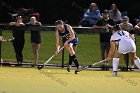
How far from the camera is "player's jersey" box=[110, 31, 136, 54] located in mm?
16109

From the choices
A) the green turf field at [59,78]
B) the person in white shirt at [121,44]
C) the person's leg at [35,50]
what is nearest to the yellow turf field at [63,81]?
the green turf field at [59,78]

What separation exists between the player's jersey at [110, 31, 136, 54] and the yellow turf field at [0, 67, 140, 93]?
2.66 feet

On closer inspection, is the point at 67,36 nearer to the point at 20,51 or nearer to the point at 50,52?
the point at 20,51

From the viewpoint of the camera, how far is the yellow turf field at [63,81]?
1280 centimetres

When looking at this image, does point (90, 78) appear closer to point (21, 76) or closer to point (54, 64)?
point (21, 76)

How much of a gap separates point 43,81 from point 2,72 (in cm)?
265

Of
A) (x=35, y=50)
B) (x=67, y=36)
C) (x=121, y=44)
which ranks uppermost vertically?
(x=67, y=36)

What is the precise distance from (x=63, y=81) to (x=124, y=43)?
2.57m

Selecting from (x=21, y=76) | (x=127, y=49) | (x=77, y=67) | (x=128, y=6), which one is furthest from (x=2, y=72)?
(x=128, y=6)

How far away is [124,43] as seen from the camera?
16156mm

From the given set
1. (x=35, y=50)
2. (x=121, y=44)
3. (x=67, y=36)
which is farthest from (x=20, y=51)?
(x=121, y=44)

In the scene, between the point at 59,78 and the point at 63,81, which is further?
the point at 59,78

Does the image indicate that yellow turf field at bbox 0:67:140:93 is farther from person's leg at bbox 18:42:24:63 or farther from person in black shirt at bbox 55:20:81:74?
person's leg at bbox 18:42:24:63

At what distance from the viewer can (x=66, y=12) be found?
36.3 meters
